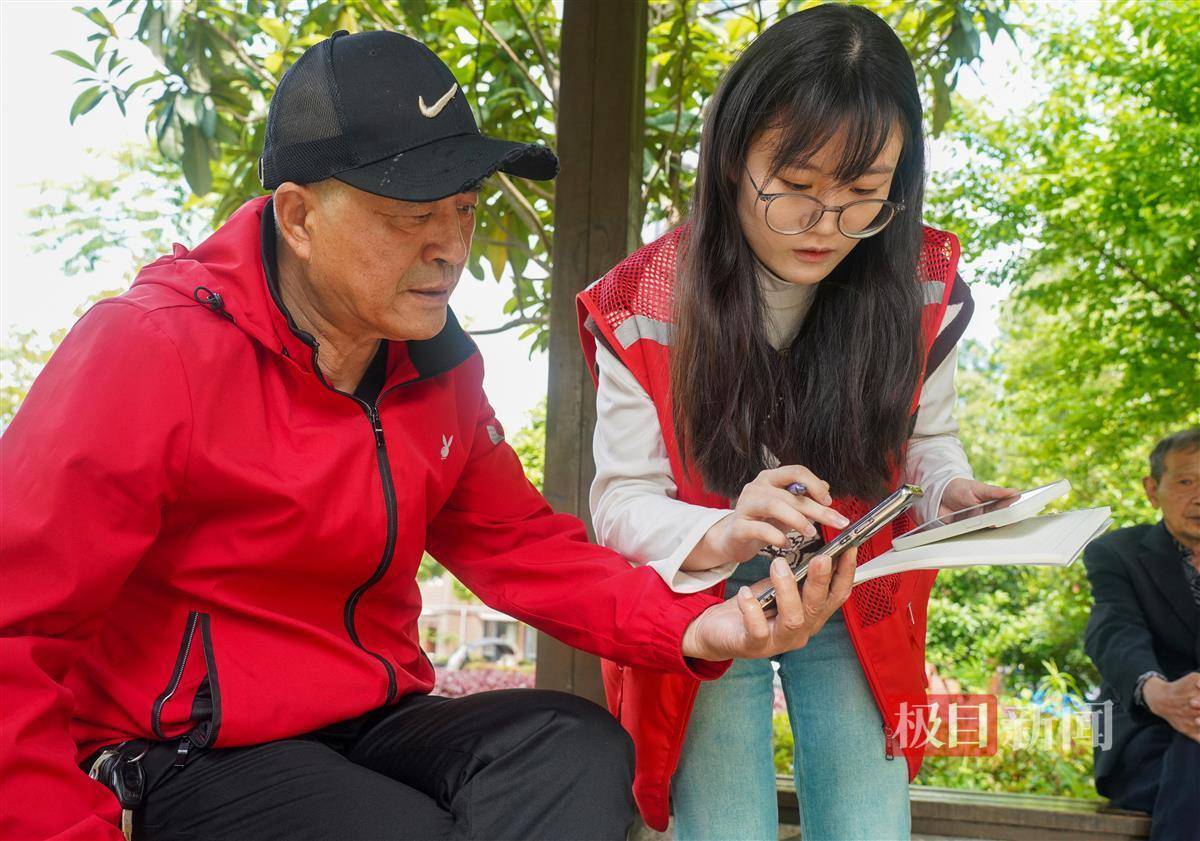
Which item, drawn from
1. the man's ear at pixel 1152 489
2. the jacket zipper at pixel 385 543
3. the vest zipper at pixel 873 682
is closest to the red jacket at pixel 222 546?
the jacket zipper at pixel 385 543

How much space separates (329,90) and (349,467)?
1.45 feet

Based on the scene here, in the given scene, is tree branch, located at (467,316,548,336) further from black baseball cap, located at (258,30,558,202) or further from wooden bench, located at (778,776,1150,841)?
black baseball cap, located at (258,30,558,202)

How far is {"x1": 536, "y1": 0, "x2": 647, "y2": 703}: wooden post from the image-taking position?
2.25 meters

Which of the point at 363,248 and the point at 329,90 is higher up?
the point at 329,90

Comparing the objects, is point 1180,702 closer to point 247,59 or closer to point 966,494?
point 966,494

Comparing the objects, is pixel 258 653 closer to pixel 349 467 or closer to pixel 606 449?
pixel 349 467

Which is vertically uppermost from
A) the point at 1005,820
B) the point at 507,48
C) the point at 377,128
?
the point at 507,48

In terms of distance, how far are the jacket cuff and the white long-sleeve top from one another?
0.02m

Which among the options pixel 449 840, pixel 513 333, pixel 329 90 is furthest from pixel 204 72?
pixel 449 840

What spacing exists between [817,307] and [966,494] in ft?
1.13

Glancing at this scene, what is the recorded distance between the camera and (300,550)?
51.0 inches

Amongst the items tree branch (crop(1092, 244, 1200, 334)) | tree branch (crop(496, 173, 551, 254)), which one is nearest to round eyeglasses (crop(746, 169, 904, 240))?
tree branch (crop(496, 173, 551, 254))

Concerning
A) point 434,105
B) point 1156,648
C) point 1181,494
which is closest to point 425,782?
point 434,105

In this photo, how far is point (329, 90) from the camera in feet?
4.29
